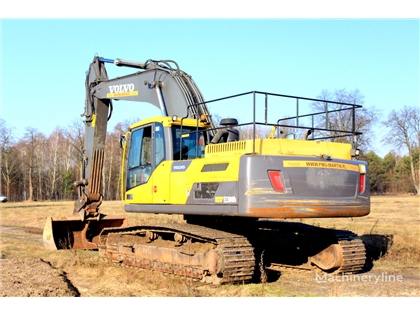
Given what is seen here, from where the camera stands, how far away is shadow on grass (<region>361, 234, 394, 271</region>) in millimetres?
11579

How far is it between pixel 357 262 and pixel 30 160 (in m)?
63.7

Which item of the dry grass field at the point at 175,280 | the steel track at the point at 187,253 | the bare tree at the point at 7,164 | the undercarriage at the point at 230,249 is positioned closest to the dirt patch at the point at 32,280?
the dry grass field at the point at 175,280

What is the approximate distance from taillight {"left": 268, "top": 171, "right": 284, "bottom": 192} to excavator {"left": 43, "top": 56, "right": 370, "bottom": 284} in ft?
0.05

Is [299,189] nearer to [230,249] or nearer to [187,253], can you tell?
[230,249]

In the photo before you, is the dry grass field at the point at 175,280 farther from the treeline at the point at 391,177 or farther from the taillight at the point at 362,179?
the treeline at the point at 391,177

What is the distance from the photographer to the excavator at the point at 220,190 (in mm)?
7922

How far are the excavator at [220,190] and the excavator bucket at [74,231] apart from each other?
5cm

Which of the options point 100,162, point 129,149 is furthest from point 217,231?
point 100,162

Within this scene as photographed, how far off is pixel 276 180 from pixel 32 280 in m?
4.42

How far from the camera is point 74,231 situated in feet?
43.5

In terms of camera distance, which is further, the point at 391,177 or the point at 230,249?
the point at 391,177

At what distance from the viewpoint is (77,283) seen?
888 cm

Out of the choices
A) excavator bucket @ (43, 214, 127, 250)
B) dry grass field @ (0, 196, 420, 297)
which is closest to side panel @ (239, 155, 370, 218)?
dry grass field @ (0, 196, 420, 297)

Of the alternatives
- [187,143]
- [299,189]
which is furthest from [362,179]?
[187,143]
